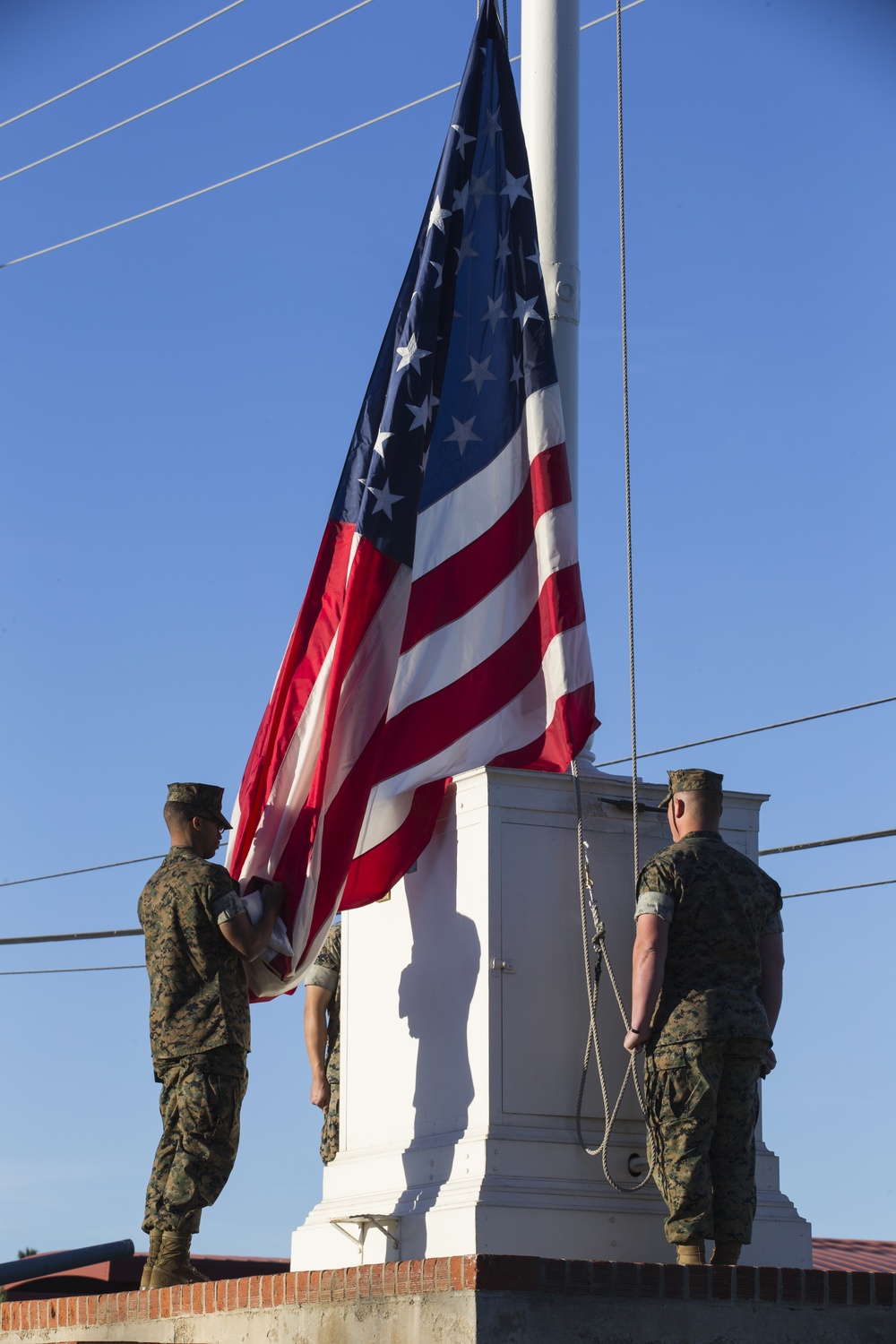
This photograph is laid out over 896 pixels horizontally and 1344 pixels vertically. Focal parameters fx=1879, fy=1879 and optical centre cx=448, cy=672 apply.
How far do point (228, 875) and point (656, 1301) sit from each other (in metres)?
2.28

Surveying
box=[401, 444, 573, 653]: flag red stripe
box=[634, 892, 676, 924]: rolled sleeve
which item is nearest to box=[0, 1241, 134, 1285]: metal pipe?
box=[401, 444, 573, 653]: flag red stripe

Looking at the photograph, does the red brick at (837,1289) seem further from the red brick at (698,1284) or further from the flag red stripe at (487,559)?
the flag red stripe at (487,559)

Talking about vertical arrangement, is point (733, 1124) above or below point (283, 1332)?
above

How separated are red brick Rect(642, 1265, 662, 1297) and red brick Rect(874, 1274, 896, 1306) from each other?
0.73 m

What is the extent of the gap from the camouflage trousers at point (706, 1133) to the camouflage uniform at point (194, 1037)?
1546 millimetres

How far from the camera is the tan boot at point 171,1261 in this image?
21.6 ft

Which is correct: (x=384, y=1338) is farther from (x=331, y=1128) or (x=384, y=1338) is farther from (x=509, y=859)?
(x=331, y=1128)

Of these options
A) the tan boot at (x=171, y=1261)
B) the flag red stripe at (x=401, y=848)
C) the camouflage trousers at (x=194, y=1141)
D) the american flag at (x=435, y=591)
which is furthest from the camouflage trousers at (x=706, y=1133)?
the tan boot at (x=171, y=1261)

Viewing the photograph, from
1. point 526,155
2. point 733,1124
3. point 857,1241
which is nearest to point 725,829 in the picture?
point 733,1124

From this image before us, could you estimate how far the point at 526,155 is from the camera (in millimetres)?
8094

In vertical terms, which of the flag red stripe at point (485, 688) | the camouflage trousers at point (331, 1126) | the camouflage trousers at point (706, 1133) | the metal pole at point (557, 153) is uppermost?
the metal pole at point (557, 153)

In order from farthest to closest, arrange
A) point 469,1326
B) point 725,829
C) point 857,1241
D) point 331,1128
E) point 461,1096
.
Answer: point 857,1241 < point 331,1128 < point 725,829 < point 461,1096 < point 469,1326

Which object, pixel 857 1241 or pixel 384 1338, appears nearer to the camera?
pixel 384 1338

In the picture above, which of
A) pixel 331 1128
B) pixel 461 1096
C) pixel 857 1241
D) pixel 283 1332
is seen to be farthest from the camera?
pixel 857 1241
